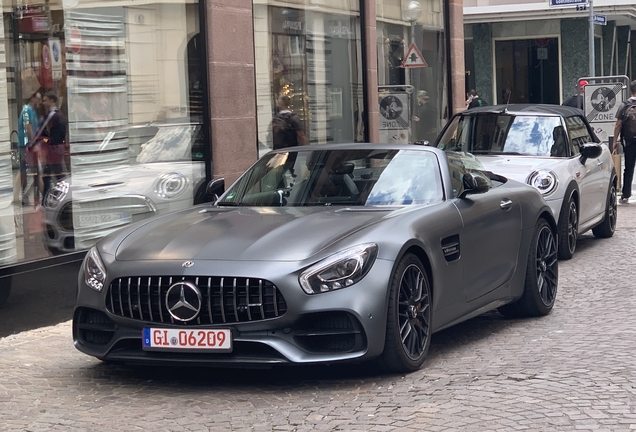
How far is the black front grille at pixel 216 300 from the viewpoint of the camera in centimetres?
579

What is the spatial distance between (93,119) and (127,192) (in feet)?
2.46

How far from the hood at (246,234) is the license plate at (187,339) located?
411mm

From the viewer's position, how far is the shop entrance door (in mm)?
36125

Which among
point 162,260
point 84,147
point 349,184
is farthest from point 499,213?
point 84,147

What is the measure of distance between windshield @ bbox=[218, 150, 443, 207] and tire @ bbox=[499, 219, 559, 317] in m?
1.20

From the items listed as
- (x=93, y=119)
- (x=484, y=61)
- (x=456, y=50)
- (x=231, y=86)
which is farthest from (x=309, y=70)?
(x=484, y=61)

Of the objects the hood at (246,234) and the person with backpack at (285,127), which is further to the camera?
the person with backpack at (285,127)

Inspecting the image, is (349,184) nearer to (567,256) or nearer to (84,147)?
(84,147)

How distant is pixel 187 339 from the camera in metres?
5.87

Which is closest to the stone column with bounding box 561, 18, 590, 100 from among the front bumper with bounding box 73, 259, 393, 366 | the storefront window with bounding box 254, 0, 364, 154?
the storefront window with bounding box 254, 0, 364, 154

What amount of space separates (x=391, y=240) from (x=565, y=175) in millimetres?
5830

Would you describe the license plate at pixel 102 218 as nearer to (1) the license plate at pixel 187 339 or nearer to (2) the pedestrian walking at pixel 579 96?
(1) the license plate at pixel 187 339

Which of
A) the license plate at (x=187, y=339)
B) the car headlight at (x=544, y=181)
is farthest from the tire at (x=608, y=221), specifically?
the license plate at (x=187, y=339)

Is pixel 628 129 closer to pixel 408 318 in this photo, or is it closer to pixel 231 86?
pixel 231 86
